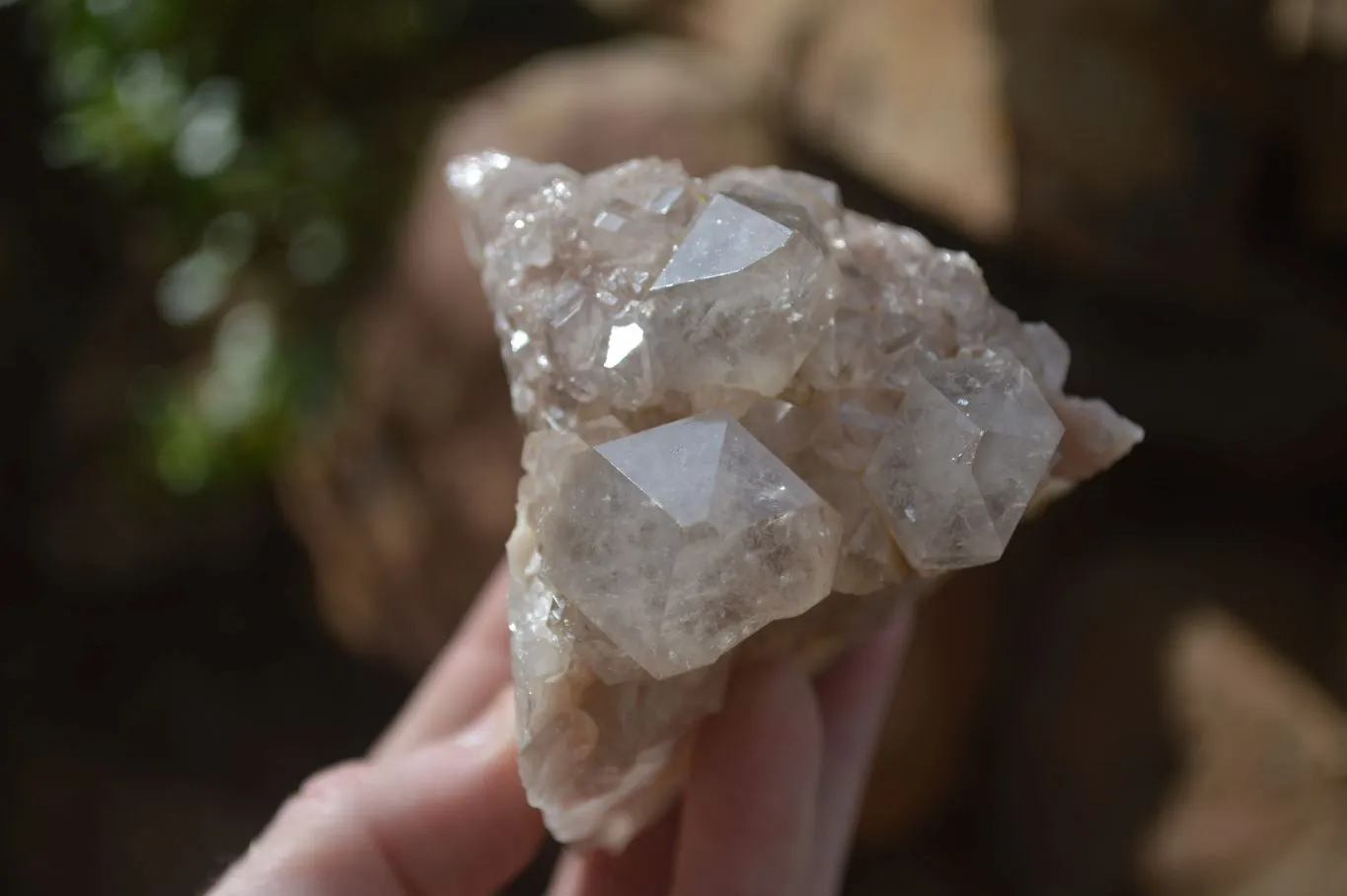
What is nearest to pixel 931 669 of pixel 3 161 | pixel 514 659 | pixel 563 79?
pixel 563 79

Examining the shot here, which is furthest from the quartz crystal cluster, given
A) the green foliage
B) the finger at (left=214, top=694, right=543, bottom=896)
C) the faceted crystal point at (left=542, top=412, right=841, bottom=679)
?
the green foliage

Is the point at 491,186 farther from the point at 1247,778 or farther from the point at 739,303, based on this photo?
the point at 1247,778

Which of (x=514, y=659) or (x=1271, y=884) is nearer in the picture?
(x=514, y=659)

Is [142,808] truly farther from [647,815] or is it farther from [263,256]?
[647,815]

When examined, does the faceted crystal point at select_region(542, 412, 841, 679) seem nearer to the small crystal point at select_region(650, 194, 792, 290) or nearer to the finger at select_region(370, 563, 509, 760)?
the small crystal point at select_region(650, 194, 792, 290)

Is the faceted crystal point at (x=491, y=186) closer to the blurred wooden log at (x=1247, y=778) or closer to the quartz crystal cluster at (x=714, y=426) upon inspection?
the quartz crystal cluster at (x=714, y=426)

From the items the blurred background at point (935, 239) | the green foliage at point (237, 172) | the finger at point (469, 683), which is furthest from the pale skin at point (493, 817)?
the green foliage at point (237, 172)
